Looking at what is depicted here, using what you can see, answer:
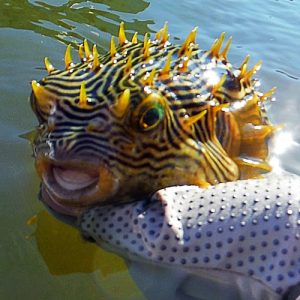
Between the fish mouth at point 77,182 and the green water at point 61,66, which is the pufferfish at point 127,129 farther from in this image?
the green water at point 61,66

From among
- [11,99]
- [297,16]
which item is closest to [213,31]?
[297,16]

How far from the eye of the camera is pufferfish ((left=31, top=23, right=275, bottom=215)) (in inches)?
99.4

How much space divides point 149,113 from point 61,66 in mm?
1991

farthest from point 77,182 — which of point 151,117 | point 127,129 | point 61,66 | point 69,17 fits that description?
point 69,17

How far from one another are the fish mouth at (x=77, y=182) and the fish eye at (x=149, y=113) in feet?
0.81

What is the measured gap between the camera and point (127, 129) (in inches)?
101

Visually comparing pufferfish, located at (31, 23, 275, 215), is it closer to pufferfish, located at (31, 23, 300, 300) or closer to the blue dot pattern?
pufferfish, located at (31, 23, 300, 300)

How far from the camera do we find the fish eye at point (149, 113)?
254 cm

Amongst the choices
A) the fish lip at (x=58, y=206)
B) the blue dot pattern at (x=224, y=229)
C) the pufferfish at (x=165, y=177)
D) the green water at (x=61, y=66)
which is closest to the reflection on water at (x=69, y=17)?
the green water at (x=61, y=66)

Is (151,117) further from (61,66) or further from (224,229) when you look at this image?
(61,66)

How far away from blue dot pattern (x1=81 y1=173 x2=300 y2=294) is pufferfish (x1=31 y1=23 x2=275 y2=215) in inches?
6.4

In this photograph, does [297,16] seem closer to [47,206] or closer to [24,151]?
[24,151]

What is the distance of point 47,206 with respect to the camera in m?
2.78

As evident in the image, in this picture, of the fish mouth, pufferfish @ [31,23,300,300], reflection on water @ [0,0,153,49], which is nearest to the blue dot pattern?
pufferfish @ [31,23,300,300]
